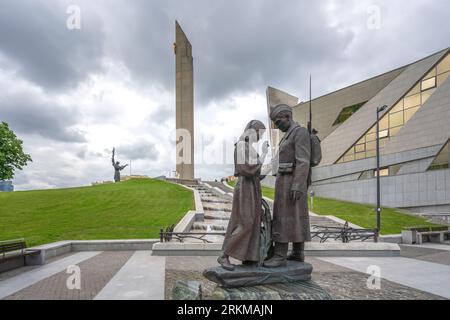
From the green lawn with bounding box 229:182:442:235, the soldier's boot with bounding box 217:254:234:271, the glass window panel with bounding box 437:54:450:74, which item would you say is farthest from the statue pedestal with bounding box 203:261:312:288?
the glass window panel with bounding box 437:54:450:74

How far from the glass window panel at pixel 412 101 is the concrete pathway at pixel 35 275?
114 ft

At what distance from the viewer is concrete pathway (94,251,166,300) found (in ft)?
19.5

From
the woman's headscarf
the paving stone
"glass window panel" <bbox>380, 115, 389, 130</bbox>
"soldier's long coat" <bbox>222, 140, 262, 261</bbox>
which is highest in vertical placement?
"glass window panel" <bbox>380, 115, 389, 130</bbox>

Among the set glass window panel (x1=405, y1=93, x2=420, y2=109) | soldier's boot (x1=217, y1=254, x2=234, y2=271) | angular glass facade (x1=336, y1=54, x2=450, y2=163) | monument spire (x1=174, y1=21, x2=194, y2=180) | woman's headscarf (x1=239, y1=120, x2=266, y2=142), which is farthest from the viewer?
monument spire (x1=174, y1=21, x2=194, y2=180)

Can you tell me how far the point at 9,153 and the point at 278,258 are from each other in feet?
65.8

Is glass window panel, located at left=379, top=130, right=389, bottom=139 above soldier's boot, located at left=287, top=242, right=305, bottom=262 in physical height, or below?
above

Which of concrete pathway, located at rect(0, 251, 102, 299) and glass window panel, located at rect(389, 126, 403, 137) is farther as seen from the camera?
glass window panel, located at rect(389, 126, 403, 137)

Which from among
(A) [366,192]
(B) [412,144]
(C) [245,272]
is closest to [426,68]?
(B) [412,144]

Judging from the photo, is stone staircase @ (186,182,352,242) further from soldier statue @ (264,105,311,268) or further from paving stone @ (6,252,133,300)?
soldier statue @ (264,105,311,268)

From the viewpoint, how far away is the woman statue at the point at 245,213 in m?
5.21

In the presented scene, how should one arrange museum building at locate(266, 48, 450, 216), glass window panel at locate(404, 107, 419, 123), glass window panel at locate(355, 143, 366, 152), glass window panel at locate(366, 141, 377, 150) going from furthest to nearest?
glass window panel at locate(355, 143, 366, 152) < glass window panel at locate(366, 141, 377, 150) < glass window panel at locate(404, 107, 419, 123) < museum building at locate(266, 48, 450, 216)

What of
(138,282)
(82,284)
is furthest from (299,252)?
(82,284)

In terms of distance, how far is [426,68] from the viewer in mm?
29766
